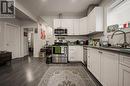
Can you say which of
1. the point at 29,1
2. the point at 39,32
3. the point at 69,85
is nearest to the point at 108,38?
the point at 69,85

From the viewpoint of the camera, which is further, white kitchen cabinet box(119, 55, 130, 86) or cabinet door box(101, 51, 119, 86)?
cabinet door box(101, 51, 119, 86)

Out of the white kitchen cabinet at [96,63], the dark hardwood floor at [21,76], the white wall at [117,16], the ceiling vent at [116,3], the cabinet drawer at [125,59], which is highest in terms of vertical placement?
the ceiling vent at [116,3]

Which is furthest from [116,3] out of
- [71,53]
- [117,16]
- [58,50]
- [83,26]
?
[58,50]

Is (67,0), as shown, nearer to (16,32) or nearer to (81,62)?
(81,62)

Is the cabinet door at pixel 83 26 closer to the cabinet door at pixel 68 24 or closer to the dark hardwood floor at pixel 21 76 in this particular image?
the cabinet door at pixel 68 24

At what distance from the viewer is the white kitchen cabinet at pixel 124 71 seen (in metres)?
1.29

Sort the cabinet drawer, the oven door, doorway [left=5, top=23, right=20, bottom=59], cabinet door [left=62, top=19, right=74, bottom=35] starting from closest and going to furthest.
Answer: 1. the cabinet drawer
2. the oven door
3. cabinet door [left=62, top=19, right=74, bottom=35]
4. doorway [left=5, top=23, right=20, bottom=59]

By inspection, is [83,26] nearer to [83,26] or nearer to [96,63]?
[83,26]

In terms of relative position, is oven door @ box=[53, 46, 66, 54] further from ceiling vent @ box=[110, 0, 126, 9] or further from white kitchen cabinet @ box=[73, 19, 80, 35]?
ceiling vent @ box=[110, 0, 126, 9]

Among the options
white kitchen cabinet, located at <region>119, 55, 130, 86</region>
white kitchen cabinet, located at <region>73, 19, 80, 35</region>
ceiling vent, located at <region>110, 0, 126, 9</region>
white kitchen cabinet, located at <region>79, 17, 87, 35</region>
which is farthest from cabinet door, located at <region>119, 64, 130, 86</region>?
white kitchen cabinet, located at <region>73, 19, 80, 35</region>

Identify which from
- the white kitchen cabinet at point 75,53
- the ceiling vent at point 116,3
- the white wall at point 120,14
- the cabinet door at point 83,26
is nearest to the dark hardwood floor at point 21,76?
the white kitchen cabinet at point 75,53

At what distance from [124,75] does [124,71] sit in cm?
5

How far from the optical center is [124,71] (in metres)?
1.38

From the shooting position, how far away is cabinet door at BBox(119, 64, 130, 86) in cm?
130
